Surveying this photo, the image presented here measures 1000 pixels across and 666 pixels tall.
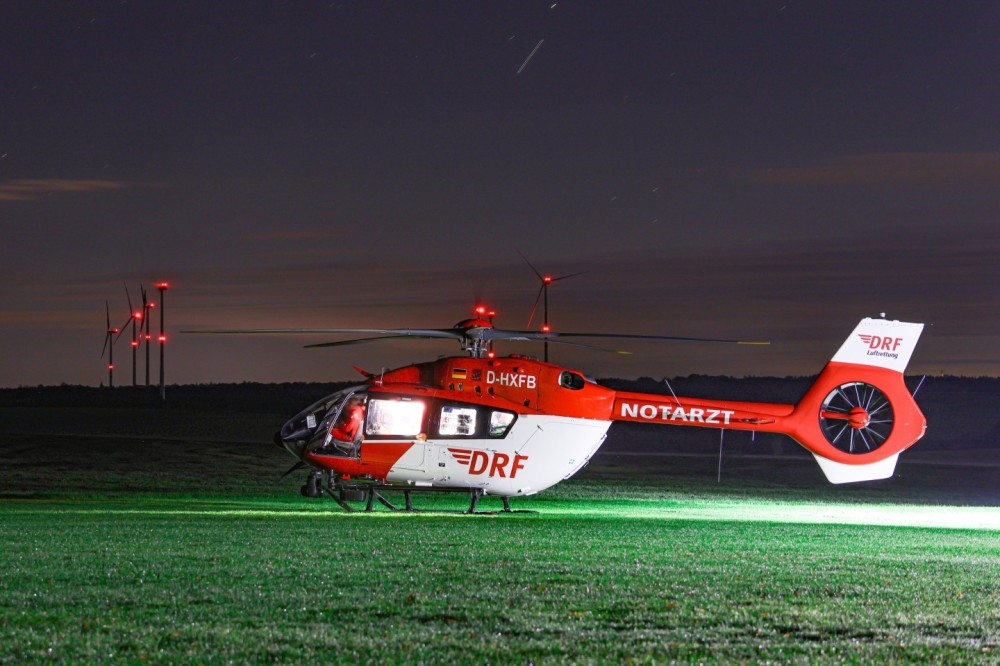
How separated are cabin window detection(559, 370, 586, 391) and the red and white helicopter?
2 centimetres

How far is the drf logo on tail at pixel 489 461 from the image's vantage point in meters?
24.4

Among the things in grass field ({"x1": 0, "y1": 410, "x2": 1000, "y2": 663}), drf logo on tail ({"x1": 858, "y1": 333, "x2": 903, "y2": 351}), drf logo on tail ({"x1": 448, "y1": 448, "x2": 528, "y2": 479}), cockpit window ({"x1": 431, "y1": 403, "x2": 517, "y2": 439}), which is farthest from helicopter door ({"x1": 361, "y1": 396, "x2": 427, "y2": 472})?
drf logo on tail ({"x1": 858, "y1": 333, "x2": 903, "y2": 351})

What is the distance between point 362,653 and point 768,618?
3570mm

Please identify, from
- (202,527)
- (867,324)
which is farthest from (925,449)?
(202,527)

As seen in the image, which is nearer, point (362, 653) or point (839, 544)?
point (362, 653)

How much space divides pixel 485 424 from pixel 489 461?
0.75 m

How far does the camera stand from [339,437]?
2438 cm

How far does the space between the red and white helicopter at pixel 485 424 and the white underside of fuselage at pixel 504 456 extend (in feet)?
0.06

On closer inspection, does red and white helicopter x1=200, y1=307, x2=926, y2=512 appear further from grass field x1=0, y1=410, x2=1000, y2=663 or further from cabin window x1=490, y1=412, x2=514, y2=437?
grass field x1=0, y1=410, x2=1000, y2=663

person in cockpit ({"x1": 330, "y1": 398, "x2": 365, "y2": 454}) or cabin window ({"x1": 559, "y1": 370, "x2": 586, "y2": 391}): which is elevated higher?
cabin window ({"x1": 559, "y1": 370, "x2": 586, "y2": 391})

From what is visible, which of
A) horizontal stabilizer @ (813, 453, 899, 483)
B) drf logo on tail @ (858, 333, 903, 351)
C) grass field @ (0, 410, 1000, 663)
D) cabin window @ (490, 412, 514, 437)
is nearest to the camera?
grass field @ (0, 410, 1000, 663)

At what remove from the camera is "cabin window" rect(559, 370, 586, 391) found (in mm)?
24484

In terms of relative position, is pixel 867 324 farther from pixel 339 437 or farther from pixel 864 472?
pixel 339 437

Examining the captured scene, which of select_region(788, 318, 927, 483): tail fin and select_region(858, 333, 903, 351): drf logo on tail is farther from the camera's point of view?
select_region(858, 333, 903, 351): drf logo on tail
